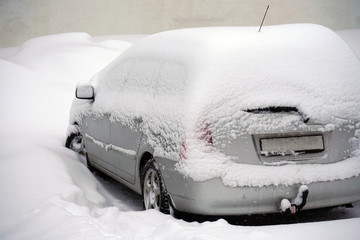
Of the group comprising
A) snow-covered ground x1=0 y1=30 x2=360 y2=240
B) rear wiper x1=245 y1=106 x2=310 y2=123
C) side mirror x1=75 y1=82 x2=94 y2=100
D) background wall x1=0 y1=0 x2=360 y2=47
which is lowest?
snow-covered ground x1=0 y1=30 x2=360 y2=240

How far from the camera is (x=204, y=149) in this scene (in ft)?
13.0

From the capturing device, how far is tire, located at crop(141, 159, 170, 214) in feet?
14.5

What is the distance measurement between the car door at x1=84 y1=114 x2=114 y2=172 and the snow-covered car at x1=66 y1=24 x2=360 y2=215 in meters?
1.06

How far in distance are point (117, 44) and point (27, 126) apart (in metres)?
5.93

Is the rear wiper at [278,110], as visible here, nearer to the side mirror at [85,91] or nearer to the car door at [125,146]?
the car door at [125,146]

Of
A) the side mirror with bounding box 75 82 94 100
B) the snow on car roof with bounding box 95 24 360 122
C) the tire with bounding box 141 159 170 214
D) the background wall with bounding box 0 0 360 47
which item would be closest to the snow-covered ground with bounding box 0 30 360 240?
the tire with bounding box 141 159 170 214

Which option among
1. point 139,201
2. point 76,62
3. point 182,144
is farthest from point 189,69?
point 76,62

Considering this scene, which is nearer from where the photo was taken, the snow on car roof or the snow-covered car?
the snow-covered car

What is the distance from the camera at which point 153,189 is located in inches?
183

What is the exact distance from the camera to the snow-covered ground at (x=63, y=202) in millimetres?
3574

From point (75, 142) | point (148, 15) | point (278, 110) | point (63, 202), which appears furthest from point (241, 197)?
point (148, 15)

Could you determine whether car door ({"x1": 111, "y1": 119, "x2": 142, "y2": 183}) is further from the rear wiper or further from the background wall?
the background wall

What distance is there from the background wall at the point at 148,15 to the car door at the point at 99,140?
386 inches

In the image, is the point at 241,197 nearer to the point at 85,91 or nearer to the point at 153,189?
the point at 153,189
